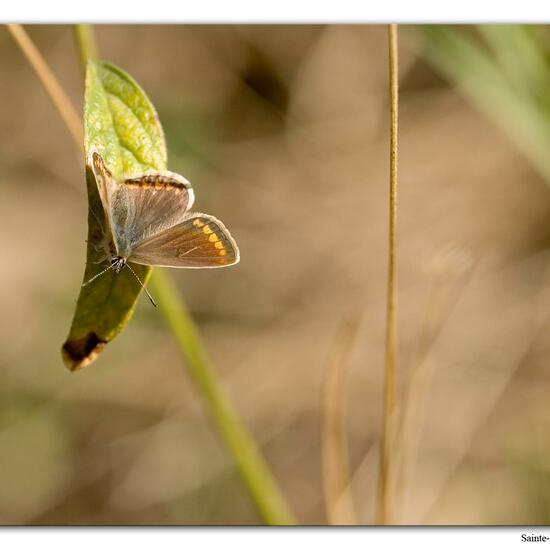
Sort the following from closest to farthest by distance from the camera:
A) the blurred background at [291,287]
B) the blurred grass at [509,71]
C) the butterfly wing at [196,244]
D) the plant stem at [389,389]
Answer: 1. the butterfly wing at [196,244]
2. the plant stem at [389,389]
3. the blurred grass at [509,71]
4. the blurred background at [291,287]

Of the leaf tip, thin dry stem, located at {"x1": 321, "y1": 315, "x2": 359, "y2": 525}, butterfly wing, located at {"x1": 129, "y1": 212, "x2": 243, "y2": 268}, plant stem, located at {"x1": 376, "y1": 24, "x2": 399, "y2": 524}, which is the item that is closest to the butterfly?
butterfly wing, located at {"x1": 129, "y1": 212, "x2": 243, "y2": 268}

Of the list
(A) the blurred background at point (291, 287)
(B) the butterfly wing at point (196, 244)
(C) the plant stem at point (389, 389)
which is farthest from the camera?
(A) the blurred background at point (291, 287)

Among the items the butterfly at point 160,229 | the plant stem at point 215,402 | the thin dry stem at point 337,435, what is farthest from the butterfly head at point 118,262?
the thin dry stem at point 337,435

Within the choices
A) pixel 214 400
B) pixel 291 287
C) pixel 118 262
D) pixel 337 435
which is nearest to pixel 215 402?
pixel 214 400

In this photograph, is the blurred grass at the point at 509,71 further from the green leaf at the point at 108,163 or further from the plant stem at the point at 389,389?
the green leaf at the point at 108,163

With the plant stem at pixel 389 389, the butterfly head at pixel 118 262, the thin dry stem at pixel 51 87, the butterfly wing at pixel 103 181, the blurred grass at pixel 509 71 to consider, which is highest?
the thin dry stem at pixel 51 87

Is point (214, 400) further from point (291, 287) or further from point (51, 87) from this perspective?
point (291, 287)

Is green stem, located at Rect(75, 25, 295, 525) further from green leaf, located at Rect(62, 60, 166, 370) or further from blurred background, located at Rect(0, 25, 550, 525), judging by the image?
blurred background, located at Rect(0, 25, 550, 525)
